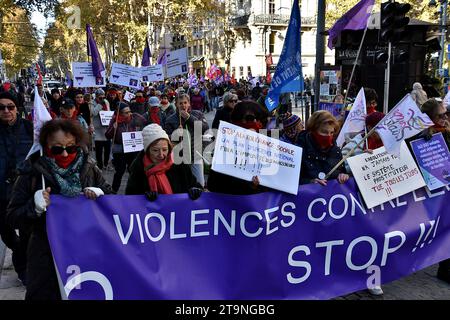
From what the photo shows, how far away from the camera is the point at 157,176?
3.83 meters

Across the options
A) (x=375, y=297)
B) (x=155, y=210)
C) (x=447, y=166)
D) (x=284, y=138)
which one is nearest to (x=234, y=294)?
(x=155, y=210)

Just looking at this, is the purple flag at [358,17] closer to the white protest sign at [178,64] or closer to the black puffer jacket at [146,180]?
the white protest sign at [178,64]

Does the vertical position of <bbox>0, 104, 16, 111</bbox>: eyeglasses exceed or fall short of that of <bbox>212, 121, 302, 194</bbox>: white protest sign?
it exceeds it

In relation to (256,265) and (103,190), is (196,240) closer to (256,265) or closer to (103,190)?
(256,265)

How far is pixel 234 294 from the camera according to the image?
12.2 ft

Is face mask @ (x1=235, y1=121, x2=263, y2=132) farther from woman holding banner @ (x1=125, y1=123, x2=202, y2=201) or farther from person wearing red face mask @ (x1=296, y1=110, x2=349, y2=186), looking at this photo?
woman holding banner @ (x1=125, y1=123, x2=202, y2=201)

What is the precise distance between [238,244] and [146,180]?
2.78 feet

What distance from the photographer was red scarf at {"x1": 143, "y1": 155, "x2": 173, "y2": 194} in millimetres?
3805

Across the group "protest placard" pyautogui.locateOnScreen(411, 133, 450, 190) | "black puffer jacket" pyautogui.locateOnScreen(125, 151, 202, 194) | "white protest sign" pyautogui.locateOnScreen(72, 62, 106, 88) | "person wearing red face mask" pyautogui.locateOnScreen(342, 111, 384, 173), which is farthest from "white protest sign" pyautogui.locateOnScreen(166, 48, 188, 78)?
"black puffer jacket" pyautogui.locateOnScreen(125, 151, 202, 194)

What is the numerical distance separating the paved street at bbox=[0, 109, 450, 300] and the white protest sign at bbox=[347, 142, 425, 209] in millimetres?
950

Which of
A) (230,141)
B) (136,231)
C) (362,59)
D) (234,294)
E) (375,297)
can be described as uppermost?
(362,59)

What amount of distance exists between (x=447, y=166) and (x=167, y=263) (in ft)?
9.06
